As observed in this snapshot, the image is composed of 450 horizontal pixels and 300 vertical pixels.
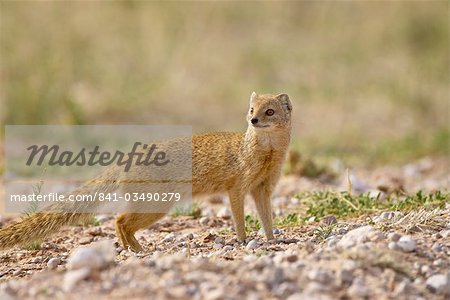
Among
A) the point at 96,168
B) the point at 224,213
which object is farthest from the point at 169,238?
the point at 96,168

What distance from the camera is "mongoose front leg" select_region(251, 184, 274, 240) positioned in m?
4.94

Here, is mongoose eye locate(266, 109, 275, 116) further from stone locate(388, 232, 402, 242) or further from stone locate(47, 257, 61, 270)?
stone locate(47, 257, 61, 270)

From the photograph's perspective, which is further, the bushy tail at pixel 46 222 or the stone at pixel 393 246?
the bushy tail at pixel 46 222

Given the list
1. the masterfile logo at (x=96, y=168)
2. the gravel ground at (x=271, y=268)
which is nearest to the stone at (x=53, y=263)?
the gravel ground at (x=271, y=268)

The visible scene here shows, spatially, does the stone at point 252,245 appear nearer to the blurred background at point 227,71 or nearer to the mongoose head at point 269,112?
the mongoose head at point 269,112

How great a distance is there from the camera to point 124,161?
5.07m

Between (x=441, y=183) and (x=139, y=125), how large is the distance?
178 inches

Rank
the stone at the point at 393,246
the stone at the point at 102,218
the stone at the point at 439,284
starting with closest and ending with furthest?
the stone at the point at 439,284 < the stone at the point at 393,246 < the stone at the point at 102,218

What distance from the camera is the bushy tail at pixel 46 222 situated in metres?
4.57

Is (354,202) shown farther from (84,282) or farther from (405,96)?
(405,96)

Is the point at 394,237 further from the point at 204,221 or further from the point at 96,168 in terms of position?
the point at 96,168

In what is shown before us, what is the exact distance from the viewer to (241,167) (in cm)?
506

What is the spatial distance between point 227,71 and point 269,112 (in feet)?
26.0

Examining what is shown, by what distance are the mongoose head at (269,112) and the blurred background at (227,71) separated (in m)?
3.65
